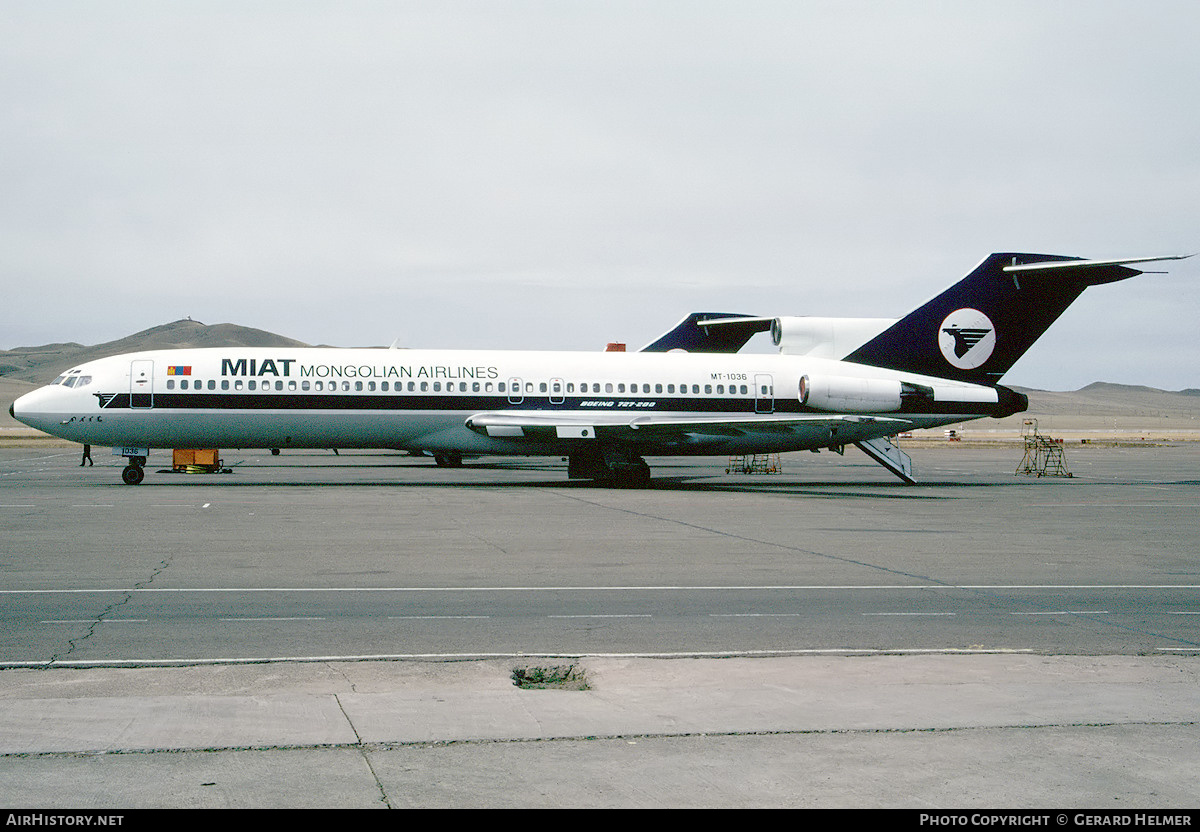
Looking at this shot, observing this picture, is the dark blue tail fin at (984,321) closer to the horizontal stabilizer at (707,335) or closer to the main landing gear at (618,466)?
the main landing gear at (618,466)

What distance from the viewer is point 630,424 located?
33062mm

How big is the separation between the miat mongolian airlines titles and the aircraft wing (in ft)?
0.18

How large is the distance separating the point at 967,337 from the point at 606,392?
12.1 meters

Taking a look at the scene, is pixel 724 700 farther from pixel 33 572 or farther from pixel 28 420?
pixel 28 420

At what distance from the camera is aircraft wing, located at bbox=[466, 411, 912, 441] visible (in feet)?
105

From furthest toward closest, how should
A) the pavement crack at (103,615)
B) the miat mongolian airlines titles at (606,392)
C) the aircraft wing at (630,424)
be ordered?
1. the aircraft wing at (630,424)
2. the miat mongolian airlines titles at (606,392)
3. the pavement crack at (103,615)

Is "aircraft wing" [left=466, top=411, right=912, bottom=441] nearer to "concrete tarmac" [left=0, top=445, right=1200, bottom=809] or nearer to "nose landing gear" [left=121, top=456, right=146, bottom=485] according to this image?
"nose landing gear" [left=121, top=456, right=146, bottom=485]

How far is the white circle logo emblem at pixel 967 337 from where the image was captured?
3525 cm

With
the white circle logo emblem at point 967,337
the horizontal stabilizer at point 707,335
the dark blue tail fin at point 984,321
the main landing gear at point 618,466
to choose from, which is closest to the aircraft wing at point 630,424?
the main landing gear at point 618,466

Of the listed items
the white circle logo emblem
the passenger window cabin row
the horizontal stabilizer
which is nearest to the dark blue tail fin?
the white circle logo emblem

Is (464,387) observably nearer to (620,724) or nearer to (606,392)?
(606,392)

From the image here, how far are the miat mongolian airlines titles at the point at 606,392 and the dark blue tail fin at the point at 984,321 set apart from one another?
0.05 metres

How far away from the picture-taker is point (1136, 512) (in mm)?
26562

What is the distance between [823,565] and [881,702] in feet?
27.1
